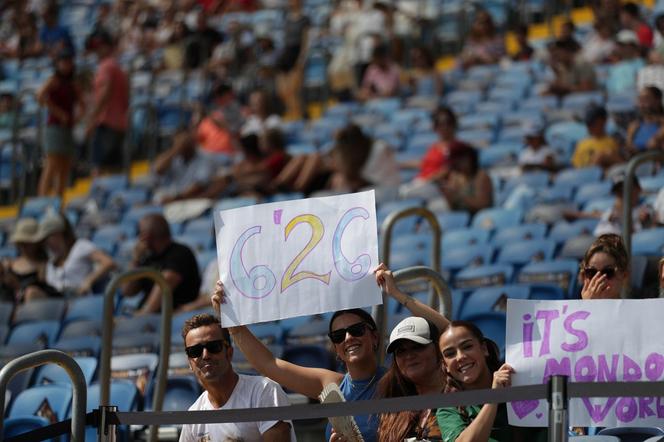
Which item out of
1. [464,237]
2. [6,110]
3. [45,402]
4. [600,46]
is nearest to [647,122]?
[464,237]

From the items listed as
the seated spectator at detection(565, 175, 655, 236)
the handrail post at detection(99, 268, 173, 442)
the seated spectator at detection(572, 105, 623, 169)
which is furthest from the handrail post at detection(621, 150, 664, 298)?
the seated spectator at detection(572, 105, 623, 169)

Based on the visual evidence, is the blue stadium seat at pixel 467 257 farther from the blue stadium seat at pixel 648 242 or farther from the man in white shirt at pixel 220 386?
the man in white shirt at pixel 220 386

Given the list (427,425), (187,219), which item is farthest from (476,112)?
(427,425)

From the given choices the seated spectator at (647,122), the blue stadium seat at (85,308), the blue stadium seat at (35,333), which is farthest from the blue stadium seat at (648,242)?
the blue stadium seat at (35,333)

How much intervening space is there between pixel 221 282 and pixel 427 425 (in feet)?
Result: 3.53

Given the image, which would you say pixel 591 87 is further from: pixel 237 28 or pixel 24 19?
pixel 24 19

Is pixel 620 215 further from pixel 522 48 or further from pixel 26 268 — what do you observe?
pixel 522 48

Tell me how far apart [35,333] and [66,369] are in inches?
187

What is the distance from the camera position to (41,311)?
10594 mm

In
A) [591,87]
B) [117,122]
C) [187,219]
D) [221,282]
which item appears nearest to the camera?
[221,282]

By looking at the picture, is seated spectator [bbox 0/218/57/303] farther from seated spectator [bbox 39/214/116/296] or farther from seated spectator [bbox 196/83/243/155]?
seated spectator [bbox 196/83/243/155]

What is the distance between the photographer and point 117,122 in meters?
15.3

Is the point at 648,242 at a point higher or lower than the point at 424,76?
lower

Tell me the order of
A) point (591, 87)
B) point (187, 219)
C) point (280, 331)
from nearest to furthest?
point (280, 331)
point (187, 219)
point (591, 87)
